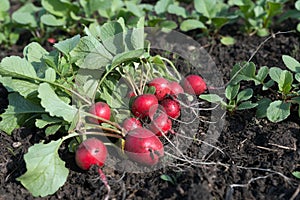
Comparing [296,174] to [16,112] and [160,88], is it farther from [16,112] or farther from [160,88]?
[16,112]

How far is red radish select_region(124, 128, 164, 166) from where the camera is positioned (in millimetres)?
2959

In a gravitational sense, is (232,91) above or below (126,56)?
below

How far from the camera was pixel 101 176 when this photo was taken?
291 cm

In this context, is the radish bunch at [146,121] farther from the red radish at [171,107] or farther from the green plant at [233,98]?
the green plant at [233,98]

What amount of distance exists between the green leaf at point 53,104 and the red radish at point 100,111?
0.11 m

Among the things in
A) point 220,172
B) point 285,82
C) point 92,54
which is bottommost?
point 220,172

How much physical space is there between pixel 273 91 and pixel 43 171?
159cm

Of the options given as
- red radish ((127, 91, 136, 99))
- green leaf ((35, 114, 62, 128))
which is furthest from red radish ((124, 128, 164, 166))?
green leaf ((35, 114, 62, 128))

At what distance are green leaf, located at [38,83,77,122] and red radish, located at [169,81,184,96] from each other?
66cm

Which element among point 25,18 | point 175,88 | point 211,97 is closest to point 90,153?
point 175,88

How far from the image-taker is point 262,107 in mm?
3334

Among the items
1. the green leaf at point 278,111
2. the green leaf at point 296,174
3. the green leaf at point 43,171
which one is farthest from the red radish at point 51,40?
the green leaf at point 296,174

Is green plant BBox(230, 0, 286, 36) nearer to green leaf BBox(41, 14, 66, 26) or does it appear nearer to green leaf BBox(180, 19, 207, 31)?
green leaf BBox(180, 19, 207, 31)

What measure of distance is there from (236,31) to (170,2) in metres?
0.64
